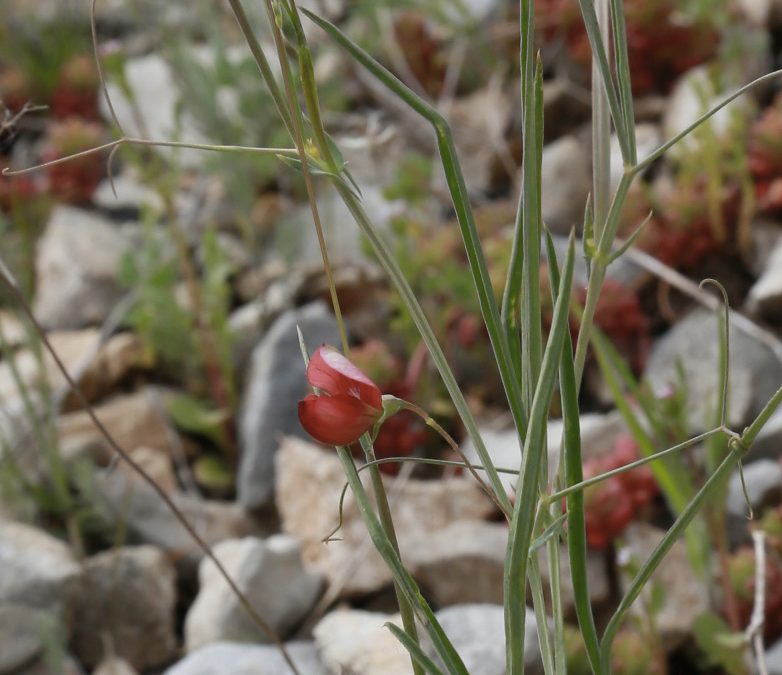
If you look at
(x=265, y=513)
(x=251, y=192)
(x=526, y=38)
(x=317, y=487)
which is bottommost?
(x=265, y=513)

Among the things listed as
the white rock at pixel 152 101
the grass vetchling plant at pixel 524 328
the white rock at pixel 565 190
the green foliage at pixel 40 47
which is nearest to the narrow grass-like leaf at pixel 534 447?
the grass vetchling plant at pixel 524 328

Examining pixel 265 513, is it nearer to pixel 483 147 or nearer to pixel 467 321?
pixel 467 321

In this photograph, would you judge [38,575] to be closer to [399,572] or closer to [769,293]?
[399,572]

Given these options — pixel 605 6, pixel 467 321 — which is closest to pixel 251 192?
pixel 467 321

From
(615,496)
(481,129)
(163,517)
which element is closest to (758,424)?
(615,496)

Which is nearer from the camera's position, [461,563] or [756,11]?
[461,563]

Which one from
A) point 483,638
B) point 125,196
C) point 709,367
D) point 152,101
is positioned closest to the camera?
point 483,638

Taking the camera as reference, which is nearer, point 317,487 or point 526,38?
point 526,38
